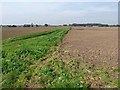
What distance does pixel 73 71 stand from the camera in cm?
1349

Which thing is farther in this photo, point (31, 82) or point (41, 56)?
point (41, 56)

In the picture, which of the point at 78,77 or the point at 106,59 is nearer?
the point at 78,77

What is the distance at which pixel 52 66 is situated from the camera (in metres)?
15.1

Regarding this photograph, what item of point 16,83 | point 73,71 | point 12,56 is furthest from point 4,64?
point 73,71

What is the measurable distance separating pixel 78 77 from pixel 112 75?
1455 mm

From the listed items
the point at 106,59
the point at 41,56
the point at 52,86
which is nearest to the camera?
the point at 52,86

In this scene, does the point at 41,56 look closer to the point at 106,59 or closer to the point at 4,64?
the point at 4,64

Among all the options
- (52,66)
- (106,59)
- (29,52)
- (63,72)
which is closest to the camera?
(63,72)

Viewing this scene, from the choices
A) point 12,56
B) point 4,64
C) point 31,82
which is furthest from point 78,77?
point 12,56

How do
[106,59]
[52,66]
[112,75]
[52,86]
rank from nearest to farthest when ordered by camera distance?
1. [52,86]
2. [112,75]
3. [52,66]
4. [106,59]

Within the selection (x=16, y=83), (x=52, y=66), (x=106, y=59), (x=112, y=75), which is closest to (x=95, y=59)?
(x=106, y=59)

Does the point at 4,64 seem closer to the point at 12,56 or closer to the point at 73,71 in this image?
the point at 12,56

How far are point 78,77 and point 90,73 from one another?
820mm

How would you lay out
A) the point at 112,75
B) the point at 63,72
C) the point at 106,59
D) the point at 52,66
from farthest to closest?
the point at 106,59 < the point at 52,66 < the point at 63,72 < the point at 112,75
